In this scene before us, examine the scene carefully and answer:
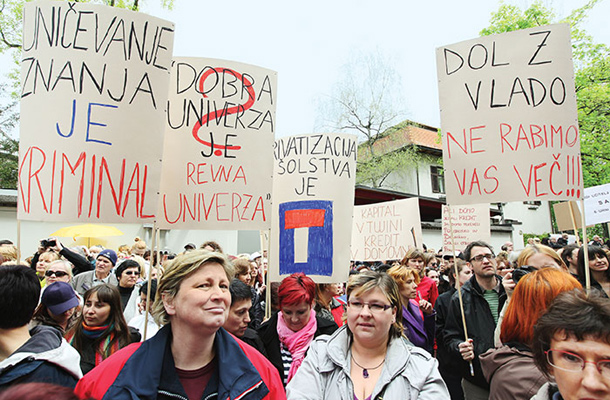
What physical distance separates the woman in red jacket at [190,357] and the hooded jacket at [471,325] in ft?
Answer: 6.50

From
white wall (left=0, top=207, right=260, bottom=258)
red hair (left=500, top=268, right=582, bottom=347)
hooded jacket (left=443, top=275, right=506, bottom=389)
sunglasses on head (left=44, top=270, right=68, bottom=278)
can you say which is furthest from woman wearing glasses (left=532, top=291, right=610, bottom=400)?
white wall (left=0, top=207, right=260, bottom=258)

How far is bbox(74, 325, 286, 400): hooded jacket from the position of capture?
1626 mm

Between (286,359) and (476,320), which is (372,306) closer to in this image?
(286,359)

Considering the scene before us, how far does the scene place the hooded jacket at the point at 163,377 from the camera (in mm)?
1626

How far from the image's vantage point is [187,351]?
1852mm

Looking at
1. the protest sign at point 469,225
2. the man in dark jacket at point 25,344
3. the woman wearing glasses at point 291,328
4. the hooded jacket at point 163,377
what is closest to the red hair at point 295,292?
the woman wearing glasses at point 291,328

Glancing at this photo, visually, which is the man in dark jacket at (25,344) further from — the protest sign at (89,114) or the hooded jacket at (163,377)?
the protest sign at (89,114)

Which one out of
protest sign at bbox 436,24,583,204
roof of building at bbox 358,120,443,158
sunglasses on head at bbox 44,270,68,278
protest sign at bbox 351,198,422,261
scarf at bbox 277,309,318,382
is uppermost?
roof of building at bbox 358,120,443,158

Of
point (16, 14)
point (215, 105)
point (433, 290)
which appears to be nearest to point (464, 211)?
point (433, 290)

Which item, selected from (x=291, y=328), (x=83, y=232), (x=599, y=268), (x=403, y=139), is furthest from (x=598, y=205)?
(x=403, y=139)

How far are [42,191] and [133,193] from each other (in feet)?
1.83

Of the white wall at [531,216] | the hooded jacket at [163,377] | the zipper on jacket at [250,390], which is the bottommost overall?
the zipper on jacket at [250,390]

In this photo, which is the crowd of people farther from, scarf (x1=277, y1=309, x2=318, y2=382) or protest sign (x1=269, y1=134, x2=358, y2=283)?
protest sign (x1=269, y1=134, x2=358, y2=283)

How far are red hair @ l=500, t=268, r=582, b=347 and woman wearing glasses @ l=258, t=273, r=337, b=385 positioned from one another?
137 centimetres
